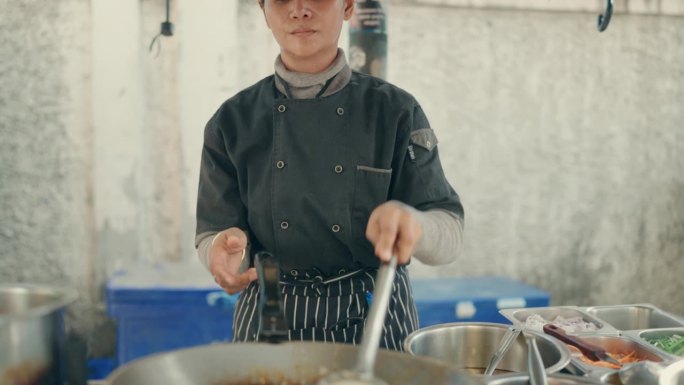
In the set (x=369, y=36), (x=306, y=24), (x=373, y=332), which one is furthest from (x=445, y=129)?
(x=373, y=332)

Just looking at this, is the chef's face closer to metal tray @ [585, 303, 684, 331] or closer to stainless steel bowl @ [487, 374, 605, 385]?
stainless steel bowl @ [487, 374, 605, 385]

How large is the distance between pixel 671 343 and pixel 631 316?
1.32ft

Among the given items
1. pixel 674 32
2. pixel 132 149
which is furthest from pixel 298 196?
pixel 674 32

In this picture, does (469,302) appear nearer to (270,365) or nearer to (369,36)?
(369,36)

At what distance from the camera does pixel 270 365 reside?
1246 mm

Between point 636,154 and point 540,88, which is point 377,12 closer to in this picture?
point 540,88

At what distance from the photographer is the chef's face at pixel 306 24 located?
1726 mm

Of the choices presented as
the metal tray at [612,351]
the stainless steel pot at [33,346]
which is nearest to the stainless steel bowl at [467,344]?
the metal tray at [612,351]

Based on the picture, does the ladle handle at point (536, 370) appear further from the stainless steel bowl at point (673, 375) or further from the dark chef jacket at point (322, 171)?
the dark chef jacket at point (322, 171)

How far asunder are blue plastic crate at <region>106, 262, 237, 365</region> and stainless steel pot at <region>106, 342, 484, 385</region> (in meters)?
2.10

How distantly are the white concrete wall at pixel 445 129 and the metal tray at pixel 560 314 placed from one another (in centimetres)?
187

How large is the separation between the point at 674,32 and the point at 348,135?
328 cm

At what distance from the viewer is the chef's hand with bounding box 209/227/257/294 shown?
63.6 inches

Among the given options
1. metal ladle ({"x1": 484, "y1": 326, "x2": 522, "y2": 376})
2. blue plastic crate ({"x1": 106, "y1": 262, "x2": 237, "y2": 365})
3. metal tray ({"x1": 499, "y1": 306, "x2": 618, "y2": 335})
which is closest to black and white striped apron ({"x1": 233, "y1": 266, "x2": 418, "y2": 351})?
metal ladle ({"x1": 484, "y1": 326, "x2": 522, "y2": 376})
